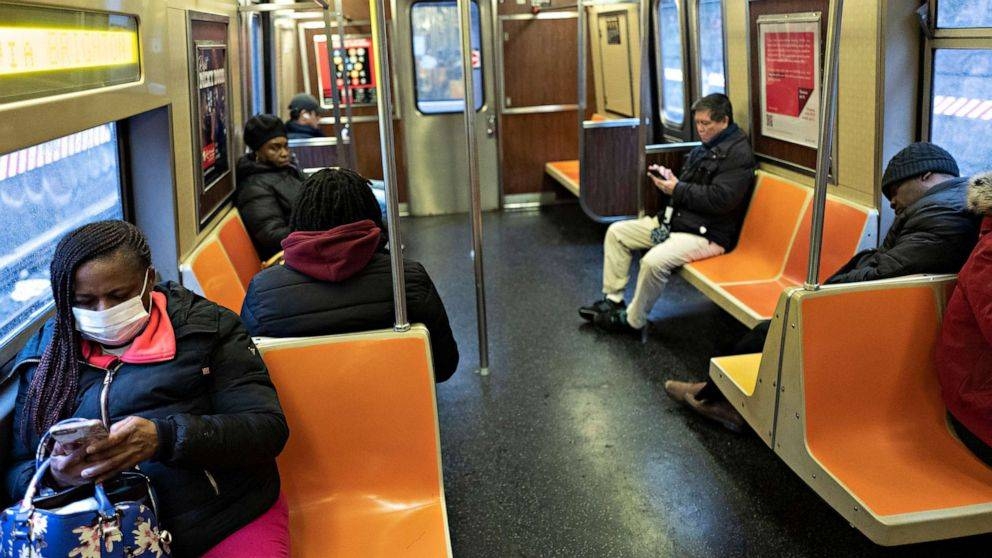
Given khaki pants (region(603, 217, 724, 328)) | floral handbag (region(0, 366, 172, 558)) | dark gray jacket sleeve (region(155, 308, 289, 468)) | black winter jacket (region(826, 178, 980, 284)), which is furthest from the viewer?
khaki pants (region(603, 217, 724, 328))

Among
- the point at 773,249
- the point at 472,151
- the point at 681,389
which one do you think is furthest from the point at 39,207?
the point at 773,249

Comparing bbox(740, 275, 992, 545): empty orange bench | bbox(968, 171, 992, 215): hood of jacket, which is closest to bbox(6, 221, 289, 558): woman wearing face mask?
bbox(740, 275, 992, 545): empty orange bench

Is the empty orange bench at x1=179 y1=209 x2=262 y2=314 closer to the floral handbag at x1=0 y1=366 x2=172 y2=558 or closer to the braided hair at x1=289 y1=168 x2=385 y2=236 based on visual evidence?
the braided hair at x1=289 y1=168 x2=385 y2=236

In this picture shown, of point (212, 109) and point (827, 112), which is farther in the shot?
point (212, 109)

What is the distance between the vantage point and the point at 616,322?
5.05m

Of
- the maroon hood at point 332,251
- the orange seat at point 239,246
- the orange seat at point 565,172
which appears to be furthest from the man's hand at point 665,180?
the maroon hood at point 332,251

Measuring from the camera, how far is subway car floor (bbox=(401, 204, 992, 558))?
2965mm

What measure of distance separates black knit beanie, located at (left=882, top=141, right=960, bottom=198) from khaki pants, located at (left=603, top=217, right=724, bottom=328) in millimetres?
1790

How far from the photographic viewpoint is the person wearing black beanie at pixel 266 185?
4.71m

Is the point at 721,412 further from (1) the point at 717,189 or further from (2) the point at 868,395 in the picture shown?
(1) the point at 717,189

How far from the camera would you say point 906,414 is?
2801mm

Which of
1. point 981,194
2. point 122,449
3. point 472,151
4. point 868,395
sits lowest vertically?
point 868,395

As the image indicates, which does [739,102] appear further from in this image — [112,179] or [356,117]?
[356,117]

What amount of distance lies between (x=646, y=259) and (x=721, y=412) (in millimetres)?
1341
